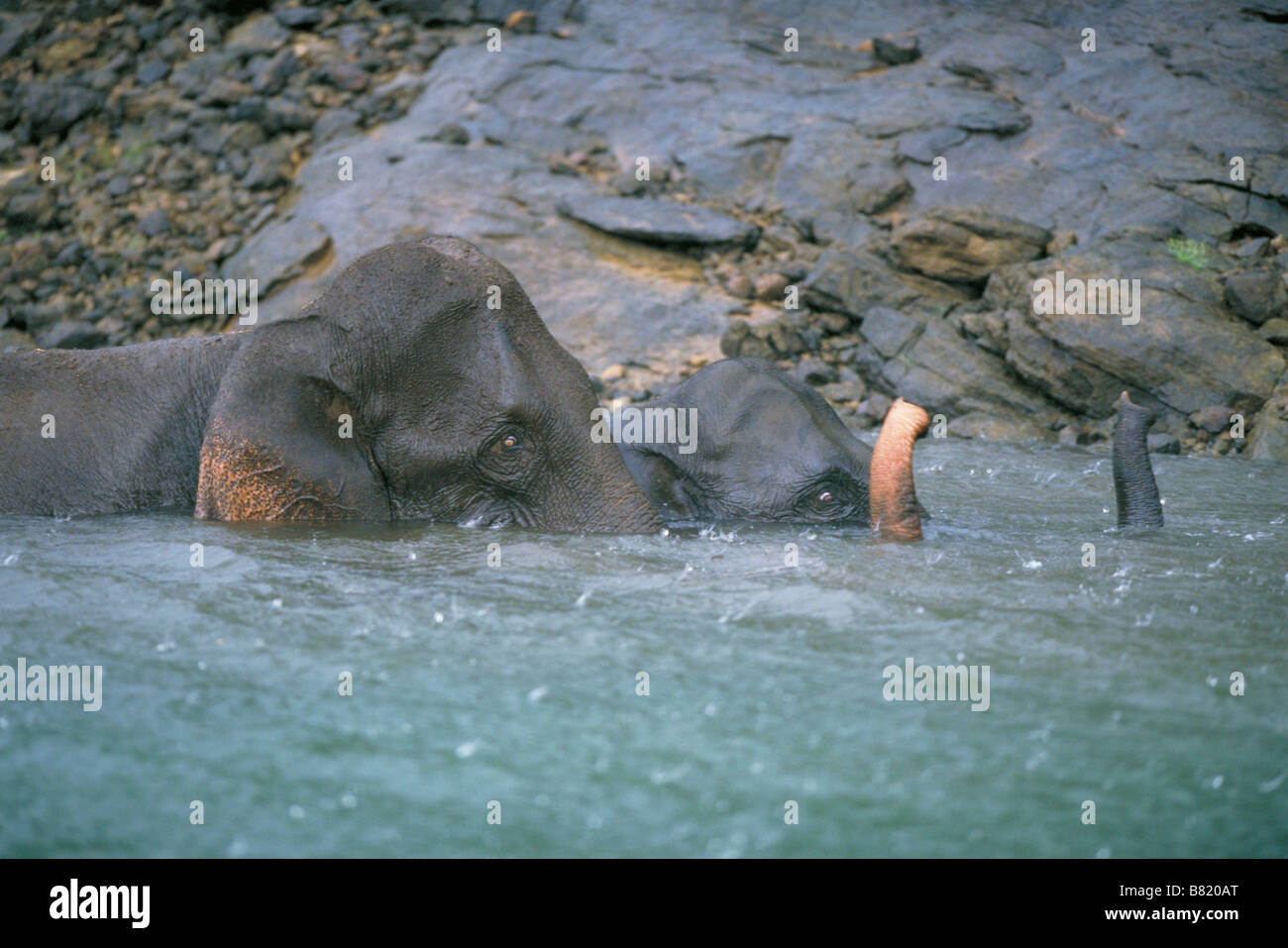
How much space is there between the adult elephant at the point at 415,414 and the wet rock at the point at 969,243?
26.9ft

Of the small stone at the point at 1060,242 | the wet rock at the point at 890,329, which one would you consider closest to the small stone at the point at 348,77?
the wet rock at the point at 890,329

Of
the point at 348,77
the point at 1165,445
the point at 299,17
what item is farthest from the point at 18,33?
the point at 1165,445

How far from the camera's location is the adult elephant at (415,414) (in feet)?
22.1

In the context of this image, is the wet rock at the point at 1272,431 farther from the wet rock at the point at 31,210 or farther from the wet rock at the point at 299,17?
the wet rock at the point at 31,210

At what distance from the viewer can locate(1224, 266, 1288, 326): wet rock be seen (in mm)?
12555

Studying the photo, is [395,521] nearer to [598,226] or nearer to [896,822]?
[896,822]

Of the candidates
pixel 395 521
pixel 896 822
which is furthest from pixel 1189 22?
pixel 896 822

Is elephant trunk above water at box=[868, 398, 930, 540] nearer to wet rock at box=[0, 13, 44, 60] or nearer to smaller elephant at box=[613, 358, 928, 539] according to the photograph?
smaller elephant at box=[613, 358, 928, 539]

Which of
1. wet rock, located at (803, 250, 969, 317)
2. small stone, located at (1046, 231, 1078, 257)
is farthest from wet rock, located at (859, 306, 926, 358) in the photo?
small stone, located at (1046, 231, 1078, 257)

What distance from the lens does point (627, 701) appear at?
418cm

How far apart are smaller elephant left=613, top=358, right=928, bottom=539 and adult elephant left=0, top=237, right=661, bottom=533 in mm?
778

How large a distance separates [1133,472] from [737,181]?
9964mm

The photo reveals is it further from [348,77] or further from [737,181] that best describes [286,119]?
[737,181]
